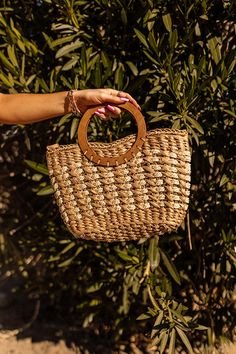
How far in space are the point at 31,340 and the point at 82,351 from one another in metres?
0.47

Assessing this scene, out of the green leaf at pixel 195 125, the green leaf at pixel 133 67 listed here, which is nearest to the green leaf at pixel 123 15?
the green leaf at pixel 133 67

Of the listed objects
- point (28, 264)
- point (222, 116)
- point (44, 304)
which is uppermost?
point (222, 116)

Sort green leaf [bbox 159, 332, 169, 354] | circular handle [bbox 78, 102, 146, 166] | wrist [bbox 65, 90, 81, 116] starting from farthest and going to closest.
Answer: green leaf [bbox 159, 332, 169, 354], wrist [bbox 65, 90, 81, 116], circular handle [bbox 78, 102, 146, 166]

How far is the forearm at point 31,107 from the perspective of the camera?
6.66 ft

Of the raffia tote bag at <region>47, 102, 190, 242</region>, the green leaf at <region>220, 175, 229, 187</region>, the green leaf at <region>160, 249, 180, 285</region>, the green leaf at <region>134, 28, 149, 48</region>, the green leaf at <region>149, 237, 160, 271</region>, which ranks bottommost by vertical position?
the green leaf at <region>160, 249, 180, 285</region>

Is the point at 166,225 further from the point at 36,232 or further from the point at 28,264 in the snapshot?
the point at 28,264

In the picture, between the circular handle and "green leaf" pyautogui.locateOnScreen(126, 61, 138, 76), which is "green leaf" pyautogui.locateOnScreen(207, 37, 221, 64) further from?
the circular handle

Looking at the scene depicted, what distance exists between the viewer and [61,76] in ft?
9.44

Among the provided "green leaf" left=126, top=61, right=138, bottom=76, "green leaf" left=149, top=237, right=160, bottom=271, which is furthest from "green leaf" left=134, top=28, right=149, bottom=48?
"green leaf" left=149, top=237, right=160, bottom=271

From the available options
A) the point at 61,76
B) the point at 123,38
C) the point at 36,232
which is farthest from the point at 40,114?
the point at 36,232

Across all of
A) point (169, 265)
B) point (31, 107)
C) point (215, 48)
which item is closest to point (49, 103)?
point (31, 107)

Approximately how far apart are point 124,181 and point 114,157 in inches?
3.9

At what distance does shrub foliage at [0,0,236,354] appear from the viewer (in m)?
2.74

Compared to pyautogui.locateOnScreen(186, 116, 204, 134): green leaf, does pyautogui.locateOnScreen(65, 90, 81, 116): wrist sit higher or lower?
higher
